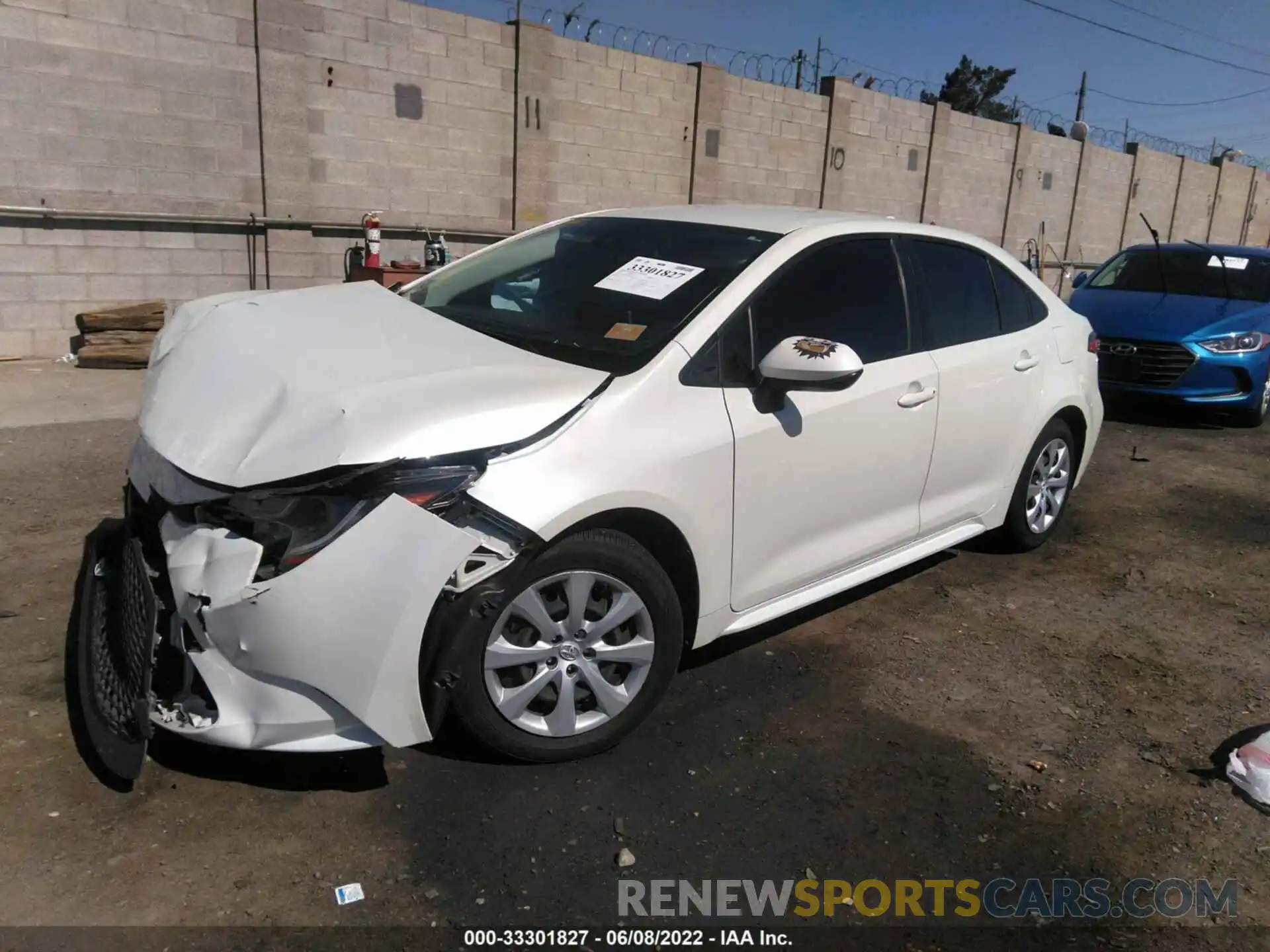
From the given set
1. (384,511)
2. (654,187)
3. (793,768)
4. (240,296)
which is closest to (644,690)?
(793,768)

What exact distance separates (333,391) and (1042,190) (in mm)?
21773

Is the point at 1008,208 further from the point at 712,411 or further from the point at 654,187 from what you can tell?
the point at 712,411

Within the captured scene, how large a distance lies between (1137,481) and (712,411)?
4966mm

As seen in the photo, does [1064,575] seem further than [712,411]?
Yes

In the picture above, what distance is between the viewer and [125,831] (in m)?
2.63

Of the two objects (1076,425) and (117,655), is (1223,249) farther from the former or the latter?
(117,655)

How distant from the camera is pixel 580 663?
2.94 meters

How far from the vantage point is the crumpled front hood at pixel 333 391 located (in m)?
2.57

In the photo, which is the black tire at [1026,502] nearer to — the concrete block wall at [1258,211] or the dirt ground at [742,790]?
the dirt ground at [742,790]

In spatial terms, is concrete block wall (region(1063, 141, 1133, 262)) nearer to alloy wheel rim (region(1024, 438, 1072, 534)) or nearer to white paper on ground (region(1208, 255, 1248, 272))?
white paper on ground (region(1208, 255, 1248, 272))

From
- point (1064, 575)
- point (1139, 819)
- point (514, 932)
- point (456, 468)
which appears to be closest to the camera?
point (514, 932)

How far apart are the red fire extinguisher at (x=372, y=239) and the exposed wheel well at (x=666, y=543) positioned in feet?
25.9

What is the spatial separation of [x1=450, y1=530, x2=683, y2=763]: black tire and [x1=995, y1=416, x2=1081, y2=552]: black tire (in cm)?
245

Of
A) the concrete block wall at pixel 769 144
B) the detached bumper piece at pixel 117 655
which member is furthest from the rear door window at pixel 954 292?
the concrete block wall at pixel 769 144
